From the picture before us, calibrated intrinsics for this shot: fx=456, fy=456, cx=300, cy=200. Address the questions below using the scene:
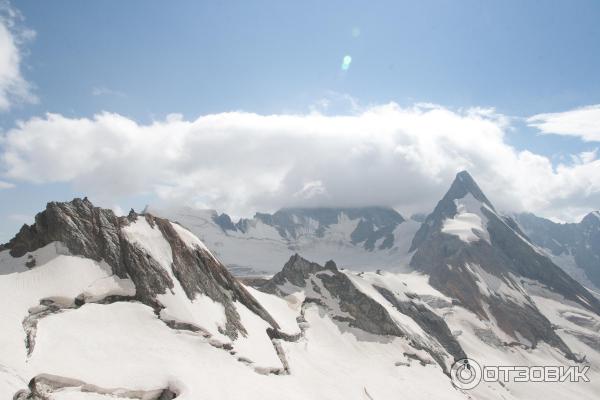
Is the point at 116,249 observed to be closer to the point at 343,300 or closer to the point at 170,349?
the point at 170,349

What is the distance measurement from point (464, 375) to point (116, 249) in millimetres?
80716

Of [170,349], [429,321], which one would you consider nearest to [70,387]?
[170,349]

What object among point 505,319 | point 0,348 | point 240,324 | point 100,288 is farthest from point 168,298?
point 505,319

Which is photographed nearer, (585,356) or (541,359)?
(541,359)

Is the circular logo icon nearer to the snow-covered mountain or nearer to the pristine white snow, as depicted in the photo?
the snow-covered mountain

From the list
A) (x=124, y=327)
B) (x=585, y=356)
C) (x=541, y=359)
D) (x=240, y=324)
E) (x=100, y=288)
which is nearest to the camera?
(x=124, y=327)

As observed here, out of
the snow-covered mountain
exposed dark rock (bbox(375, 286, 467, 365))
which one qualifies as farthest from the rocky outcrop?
exposed dark rock (bbox(375, 286, 467, 365))

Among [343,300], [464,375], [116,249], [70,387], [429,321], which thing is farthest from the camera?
[429,321]

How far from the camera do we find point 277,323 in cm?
6850

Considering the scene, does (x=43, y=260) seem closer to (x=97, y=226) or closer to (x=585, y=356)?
(x=97, y=226)

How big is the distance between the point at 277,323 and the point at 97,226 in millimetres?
29330

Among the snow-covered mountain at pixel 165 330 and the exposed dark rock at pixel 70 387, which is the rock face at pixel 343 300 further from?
the exposed dark rock at pixel 70 387

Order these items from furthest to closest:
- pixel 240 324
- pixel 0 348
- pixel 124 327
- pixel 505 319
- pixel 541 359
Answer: pixel 505 319
pixel 541 359
pixel 240 324
pixel 124 327
pixel 0 348

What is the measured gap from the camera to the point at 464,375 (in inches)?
3922
